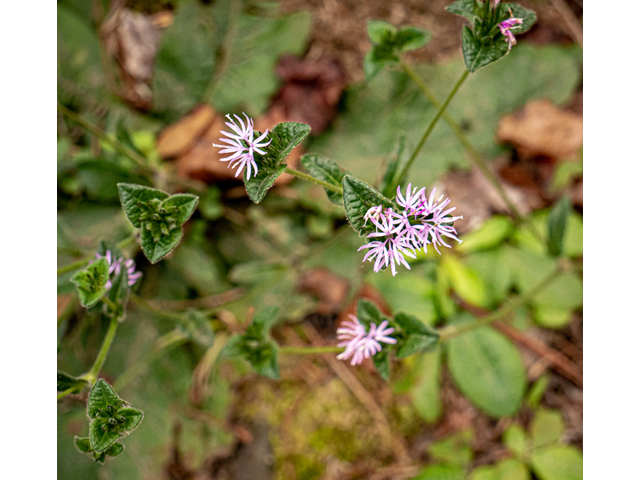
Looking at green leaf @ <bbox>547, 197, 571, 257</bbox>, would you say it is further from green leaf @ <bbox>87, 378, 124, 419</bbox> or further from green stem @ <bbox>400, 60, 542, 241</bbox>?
green leaf @ <bbox>87, 378, 124, 419</bbox>

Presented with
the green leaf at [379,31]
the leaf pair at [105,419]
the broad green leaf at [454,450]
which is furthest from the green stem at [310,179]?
the broad green leaf at [454,450]

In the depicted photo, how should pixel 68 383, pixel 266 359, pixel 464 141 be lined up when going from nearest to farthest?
1. pixel 68 383
2. pixel 266 359
3. pixel 464 141

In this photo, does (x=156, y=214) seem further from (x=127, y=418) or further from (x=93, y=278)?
(x=127, y=418)

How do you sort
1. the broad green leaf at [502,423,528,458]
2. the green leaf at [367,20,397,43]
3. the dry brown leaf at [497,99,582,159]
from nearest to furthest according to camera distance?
the green leaf at [367,20,397,43], the broad green leaf at [502,423,528,458], the dry brown leaf at [497,99,582,159]

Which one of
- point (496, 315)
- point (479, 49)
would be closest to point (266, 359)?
point (496, 315)

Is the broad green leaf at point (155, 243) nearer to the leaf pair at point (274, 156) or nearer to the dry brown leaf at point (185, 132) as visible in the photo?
the leaf pair at point (274, 156)

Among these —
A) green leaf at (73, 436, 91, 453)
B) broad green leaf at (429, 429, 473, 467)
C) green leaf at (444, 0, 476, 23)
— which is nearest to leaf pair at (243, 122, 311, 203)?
green leaf at (444, 0, 476, 23)
